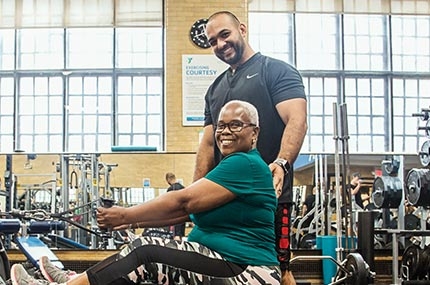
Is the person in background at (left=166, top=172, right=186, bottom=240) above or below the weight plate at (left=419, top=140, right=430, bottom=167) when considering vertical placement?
below

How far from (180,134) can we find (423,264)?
11.1 feet

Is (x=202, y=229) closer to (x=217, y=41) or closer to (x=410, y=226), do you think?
(x=217, y=41)

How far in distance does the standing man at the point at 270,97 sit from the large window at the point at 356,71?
6.29 m

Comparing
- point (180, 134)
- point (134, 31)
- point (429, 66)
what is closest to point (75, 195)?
point (180, 134)

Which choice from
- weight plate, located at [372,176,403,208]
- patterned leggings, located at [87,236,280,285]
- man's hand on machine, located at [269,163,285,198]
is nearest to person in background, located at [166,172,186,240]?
weight plate, located at [372,176,403,208]

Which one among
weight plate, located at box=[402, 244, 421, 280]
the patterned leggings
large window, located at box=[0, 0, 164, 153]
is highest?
large window, located at box=[0, 0, 164, 153]

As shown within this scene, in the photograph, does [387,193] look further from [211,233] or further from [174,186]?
[211,233]

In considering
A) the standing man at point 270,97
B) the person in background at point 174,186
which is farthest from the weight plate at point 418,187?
the standing man at point 270,97

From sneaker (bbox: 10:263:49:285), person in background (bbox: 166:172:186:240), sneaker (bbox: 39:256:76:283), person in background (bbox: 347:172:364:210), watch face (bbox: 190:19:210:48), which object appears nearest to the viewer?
sneaker (bbox: 10:263:49:285)

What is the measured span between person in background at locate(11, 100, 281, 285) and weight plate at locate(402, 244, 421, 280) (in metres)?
3.68

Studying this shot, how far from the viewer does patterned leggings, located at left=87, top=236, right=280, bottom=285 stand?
1753 mm

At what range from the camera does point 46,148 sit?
8.49 metres

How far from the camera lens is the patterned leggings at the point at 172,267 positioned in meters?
1.75

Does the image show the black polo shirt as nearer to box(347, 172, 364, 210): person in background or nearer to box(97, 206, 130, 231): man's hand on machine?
box(97, 206, 130, 231): man's hand on machine
